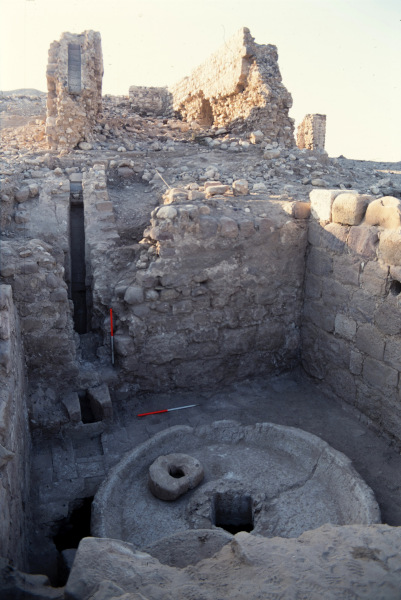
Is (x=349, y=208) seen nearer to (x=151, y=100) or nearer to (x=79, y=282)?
(x=79, y=282)

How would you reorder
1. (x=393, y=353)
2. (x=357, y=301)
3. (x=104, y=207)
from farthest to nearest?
(x=104, y=207), (x=357, y=301), (x=393, y=353)

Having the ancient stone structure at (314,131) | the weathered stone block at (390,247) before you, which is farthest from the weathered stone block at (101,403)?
the ancient stone structure at (314,131)

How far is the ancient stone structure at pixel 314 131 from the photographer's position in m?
15.3

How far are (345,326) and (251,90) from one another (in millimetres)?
6869

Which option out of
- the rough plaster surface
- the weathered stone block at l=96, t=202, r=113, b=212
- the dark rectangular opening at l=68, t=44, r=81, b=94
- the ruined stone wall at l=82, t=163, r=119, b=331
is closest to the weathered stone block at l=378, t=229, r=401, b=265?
the rough plaster surface

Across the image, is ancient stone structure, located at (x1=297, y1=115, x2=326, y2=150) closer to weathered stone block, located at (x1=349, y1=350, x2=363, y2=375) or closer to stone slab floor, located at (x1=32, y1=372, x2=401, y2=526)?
stone slab floor, located at (x1=32, y1=372, x2=401, y2=526)

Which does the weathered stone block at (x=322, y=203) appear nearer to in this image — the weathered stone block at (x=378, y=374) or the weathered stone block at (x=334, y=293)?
the weathered stone block at (x=334, y=293)

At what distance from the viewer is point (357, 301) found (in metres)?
4.34

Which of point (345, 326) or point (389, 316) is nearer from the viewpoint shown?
point (389, 316)

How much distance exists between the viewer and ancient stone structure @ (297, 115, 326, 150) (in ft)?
50.1

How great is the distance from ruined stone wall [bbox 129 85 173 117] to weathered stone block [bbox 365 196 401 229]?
33.4ft

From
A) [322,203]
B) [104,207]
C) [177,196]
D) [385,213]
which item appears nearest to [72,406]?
[177,196]

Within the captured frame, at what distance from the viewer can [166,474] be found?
11.8 feet

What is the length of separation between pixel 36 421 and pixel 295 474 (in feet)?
7.34
